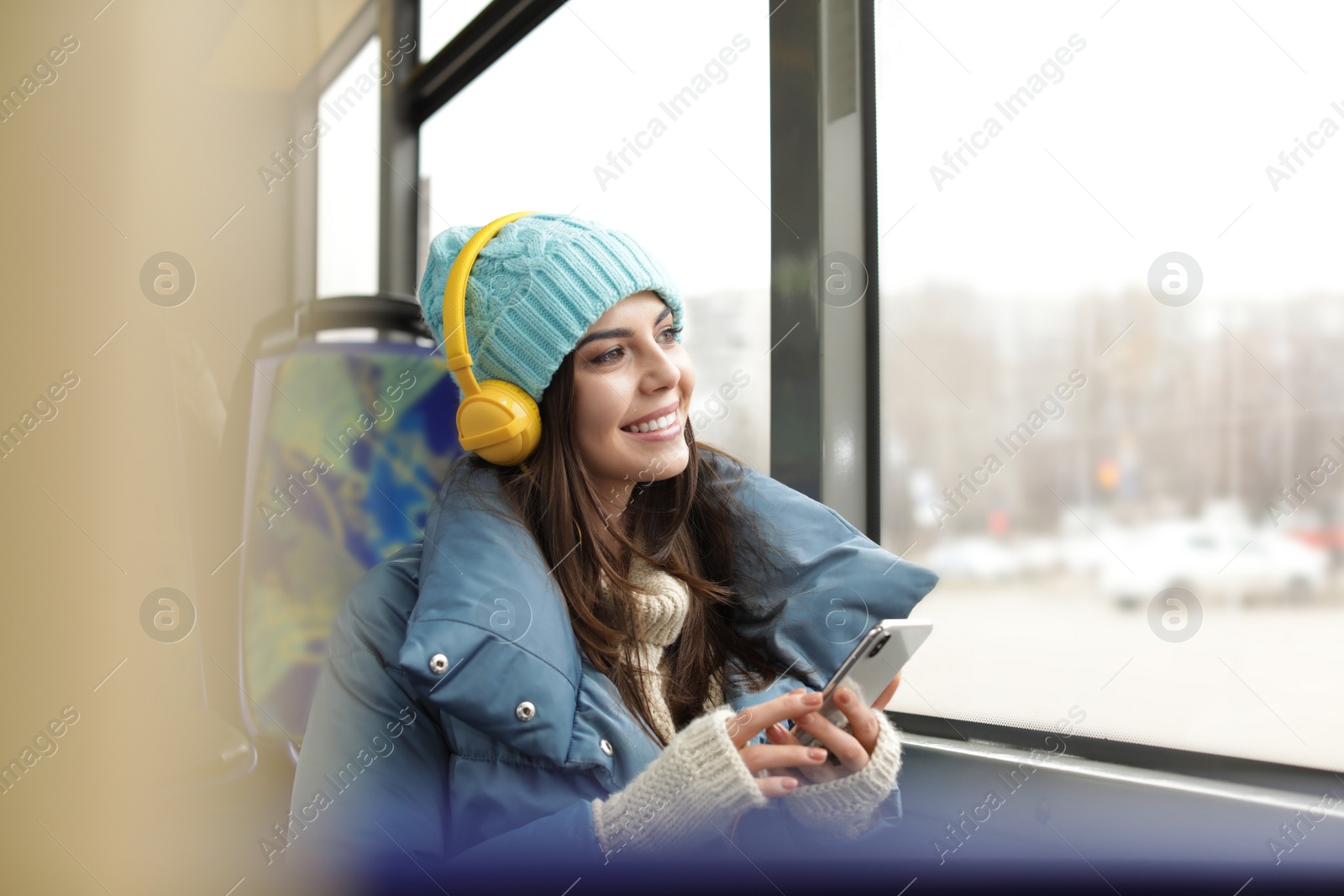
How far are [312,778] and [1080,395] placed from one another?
3.35ft

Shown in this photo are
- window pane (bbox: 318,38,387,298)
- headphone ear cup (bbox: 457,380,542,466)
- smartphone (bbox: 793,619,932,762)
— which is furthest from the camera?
window pane (bbox: 318,38,387,298)

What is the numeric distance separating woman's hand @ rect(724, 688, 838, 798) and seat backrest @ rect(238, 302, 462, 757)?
0.59m

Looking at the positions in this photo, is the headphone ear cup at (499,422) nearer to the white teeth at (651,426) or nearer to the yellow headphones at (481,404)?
the yellow headphones at (481,404)

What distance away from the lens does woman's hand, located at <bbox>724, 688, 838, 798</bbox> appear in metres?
0.74

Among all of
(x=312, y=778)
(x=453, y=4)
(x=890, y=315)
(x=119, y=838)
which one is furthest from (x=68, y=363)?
(x=453, y=4)

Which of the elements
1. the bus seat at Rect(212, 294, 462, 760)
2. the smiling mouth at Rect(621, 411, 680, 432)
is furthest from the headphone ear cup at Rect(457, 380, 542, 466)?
the bus seat at Rect(212, 294, 462, 760)

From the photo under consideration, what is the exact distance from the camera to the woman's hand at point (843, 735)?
0.81 metres

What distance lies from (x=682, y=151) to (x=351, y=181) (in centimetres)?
79

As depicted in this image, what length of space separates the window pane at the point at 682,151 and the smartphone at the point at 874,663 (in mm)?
698

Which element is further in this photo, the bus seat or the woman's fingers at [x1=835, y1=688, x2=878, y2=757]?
the bus seat

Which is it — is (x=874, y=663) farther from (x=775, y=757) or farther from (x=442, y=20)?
(x=442, y=20)

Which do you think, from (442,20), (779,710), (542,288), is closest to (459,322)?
(542,288)

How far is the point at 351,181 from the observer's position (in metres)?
1.86

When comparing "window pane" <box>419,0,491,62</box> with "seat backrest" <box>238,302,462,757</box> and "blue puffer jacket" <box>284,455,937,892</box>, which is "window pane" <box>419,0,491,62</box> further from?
"blue puffer jacket" <box>284,455,937,892</box>
